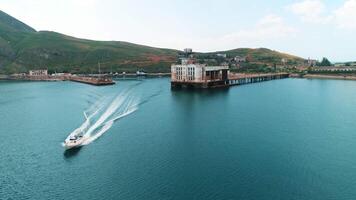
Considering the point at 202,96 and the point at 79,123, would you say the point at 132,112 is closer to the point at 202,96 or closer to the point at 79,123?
the point at 79,123

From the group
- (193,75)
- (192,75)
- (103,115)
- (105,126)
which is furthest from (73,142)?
(192,75)

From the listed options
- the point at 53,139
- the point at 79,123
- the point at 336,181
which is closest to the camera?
the point at 336,181

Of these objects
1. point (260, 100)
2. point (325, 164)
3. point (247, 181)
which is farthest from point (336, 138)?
point (260, 100)

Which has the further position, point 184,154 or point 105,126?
point 105,126

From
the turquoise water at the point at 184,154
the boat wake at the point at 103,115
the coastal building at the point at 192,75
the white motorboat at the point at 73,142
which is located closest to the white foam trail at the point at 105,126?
the boat wake at the point at 103,115

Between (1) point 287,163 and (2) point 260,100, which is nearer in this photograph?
(1) point 287,163

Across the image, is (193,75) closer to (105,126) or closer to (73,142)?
(105,126)

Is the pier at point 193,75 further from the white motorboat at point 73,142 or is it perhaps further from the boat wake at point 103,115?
the white motorboat at point 73,142
